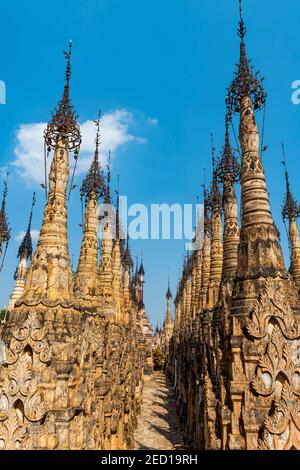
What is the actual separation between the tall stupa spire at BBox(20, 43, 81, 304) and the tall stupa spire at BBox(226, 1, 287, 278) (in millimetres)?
4470

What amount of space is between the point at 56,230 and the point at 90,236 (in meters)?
7.36

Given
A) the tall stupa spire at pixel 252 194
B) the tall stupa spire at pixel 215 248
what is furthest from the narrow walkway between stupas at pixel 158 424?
the tall stupa spire at pixel 252 194

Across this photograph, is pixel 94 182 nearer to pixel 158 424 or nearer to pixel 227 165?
pixel 227 165

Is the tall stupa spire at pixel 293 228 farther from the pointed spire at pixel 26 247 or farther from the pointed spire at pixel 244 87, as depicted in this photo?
the pointed spire at pixel 26 247

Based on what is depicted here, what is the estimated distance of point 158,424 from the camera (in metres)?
26.5

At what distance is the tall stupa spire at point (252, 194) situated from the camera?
289 inches

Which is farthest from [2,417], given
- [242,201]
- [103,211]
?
[103,211]

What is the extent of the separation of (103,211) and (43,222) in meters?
11.0

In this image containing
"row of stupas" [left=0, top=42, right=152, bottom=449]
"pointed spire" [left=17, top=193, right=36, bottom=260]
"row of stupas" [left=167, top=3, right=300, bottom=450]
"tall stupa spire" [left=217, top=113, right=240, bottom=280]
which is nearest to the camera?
"row of stupas" [left=167, top=3, right=300, bottom=450]

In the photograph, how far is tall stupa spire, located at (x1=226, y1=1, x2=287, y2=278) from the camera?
24.1ft

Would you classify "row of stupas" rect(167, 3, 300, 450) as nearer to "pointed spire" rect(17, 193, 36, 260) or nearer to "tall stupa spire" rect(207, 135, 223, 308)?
"tall stupa spire" rect(207, 135, 223, 308)

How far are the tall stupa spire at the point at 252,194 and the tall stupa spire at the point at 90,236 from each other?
8.63m

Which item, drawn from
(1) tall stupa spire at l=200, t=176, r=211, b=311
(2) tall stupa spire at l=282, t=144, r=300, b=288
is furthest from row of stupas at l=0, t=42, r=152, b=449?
(2) tall stupa spire at l=282, t=144, r=300, b=288
